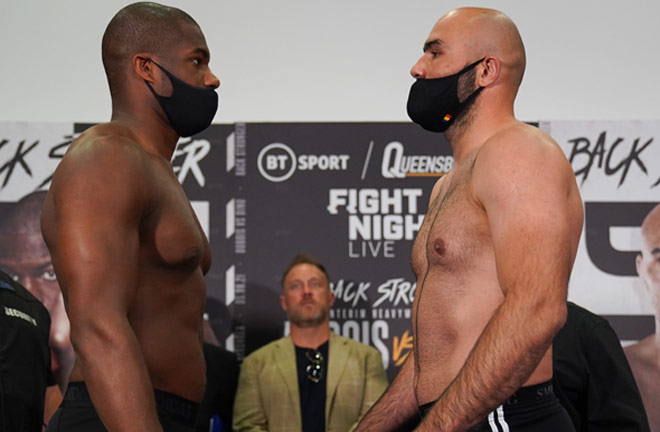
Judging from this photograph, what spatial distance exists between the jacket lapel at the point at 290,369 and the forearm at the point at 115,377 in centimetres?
255

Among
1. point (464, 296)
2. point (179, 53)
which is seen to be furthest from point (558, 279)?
point (179, 53)

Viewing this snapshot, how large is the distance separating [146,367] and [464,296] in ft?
2.32

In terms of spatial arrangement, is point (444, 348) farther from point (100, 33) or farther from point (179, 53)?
point (100, 33)

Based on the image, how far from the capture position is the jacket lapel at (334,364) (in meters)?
4.13

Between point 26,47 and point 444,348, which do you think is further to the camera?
point 26,47

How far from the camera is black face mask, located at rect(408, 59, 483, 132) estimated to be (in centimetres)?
209

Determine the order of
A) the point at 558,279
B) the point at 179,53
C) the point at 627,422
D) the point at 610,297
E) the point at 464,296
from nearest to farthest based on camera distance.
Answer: the point at 558,279
the point at 464,296
the point at 179,53
the point at 627,422
the point at 610,297

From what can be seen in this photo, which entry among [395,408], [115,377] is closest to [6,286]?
[115,377]

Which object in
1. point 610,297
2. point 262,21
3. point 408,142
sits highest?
point 262,21

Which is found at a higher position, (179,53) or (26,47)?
(26,47)

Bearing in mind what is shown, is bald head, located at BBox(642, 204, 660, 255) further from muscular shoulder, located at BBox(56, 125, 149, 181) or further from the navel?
muscular shoulder, located at BBox(56, 125, 149, 181)

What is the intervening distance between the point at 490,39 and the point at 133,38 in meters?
0.90

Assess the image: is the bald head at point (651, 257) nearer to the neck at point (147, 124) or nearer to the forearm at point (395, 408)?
the forearm at point (395, 408)

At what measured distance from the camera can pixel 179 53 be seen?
6.81ft
